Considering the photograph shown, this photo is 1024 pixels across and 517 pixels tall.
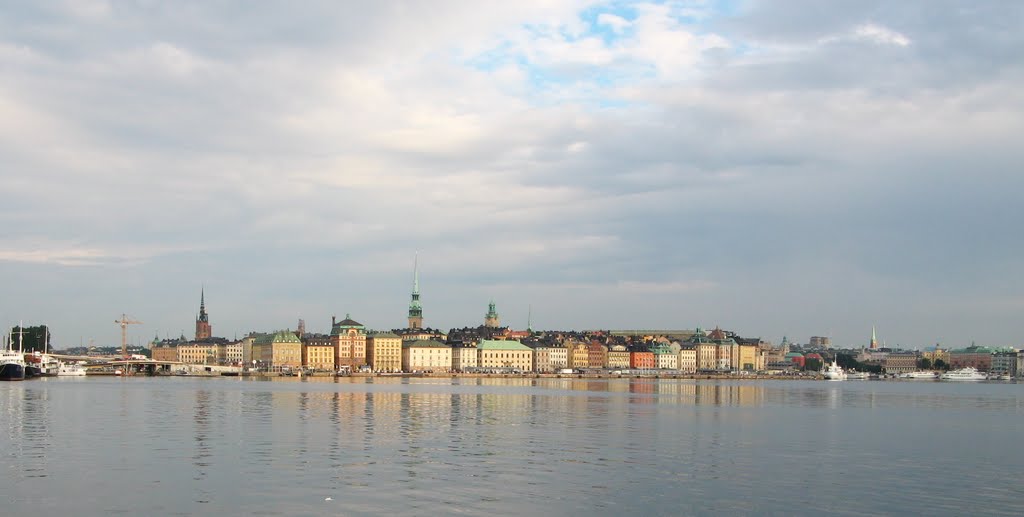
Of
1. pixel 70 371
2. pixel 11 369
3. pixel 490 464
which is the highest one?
pixel 490 464

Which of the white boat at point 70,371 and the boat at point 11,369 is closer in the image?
the boat at point 11,369

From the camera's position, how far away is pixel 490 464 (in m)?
34.3

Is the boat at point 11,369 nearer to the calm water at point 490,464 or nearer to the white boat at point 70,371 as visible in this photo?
the white boat at point 70,371

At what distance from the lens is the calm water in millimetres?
26984

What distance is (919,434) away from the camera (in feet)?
167

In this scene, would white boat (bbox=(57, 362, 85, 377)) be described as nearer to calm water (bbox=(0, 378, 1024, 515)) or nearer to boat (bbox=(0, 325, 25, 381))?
boat (bbox=(0, 325, 25, 381))

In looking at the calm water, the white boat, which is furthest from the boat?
the calm water

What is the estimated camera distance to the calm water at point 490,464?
27.0 m

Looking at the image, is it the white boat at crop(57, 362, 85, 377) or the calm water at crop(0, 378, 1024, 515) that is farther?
the white boat at crop(57, 362, 85, 377)

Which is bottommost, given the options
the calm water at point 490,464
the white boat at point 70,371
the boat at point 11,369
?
the white boat at point 70,371

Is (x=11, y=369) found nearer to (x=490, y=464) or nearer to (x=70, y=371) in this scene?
(x=70, y=371)

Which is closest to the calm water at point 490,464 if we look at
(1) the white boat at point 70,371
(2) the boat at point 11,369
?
(2) the boat at point 11,369

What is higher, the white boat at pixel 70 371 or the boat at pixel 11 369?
the boat at pixel 11 369

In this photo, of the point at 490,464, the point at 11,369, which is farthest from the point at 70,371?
the point at 490,464
